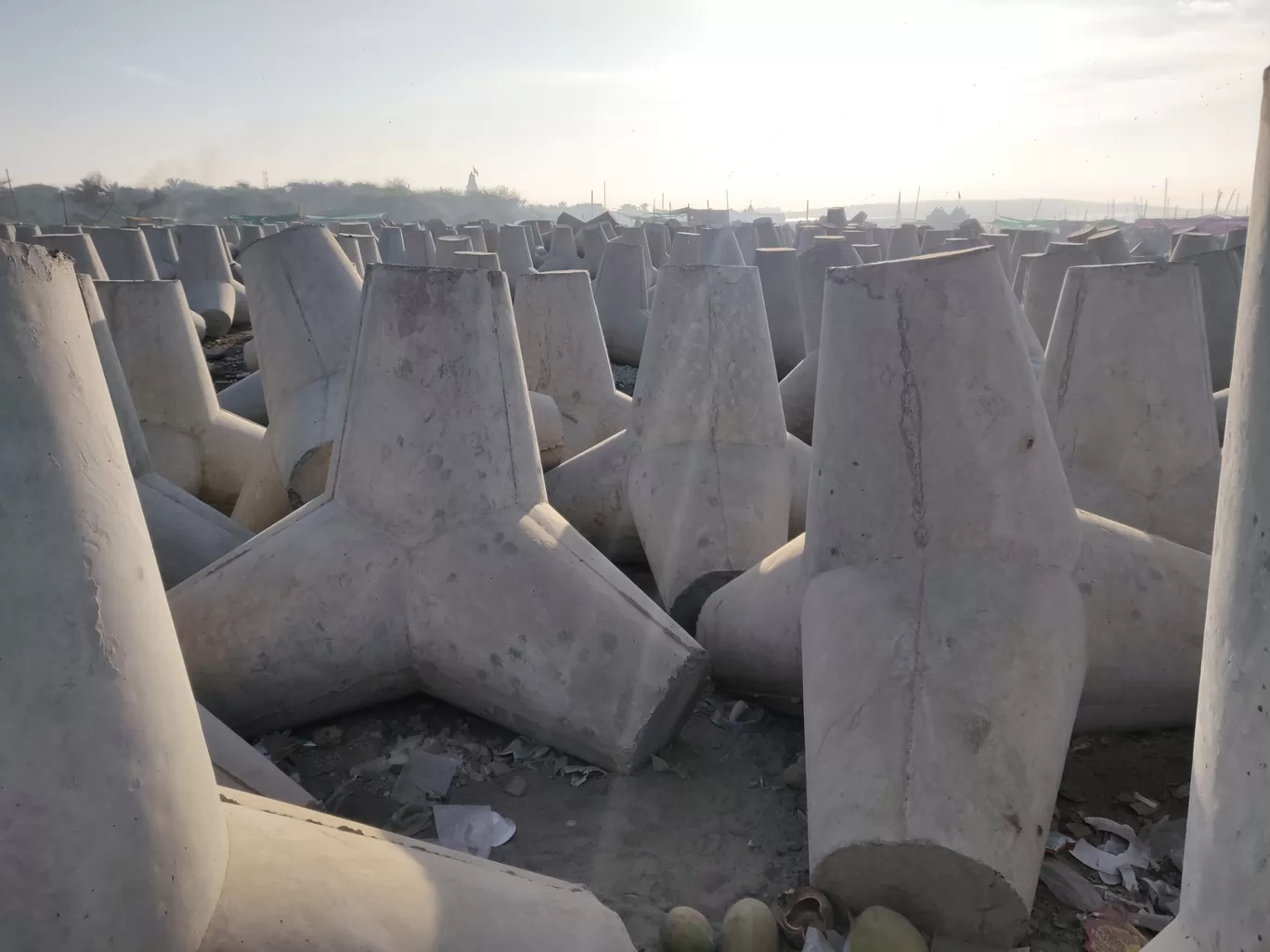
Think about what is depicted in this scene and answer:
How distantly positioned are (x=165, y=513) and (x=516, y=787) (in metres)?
1.95

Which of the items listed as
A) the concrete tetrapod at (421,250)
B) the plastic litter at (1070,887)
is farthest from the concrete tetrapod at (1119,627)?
the concrete tetrapod at (421,250)

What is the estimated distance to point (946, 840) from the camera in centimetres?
209

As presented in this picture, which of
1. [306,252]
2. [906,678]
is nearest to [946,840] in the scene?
[906,678]

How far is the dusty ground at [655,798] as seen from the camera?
7.98ft

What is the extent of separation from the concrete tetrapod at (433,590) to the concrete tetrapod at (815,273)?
439cm

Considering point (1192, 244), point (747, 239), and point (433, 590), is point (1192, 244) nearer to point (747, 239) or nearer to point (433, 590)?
point (747, 239)

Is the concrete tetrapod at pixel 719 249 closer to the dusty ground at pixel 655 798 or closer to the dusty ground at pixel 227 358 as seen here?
the dusty ground at pixel 227 358

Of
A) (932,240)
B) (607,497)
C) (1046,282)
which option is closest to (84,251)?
(607,497)

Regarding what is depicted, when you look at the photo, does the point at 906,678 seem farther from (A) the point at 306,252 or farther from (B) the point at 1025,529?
(A) the point at 306,252

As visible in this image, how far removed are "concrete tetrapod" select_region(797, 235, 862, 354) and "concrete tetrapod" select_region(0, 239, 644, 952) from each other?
19.6 ft

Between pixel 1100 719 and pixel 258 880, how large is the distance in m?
2.43

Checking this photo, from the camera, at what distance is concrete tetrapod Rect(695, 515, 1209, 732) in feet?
8.82

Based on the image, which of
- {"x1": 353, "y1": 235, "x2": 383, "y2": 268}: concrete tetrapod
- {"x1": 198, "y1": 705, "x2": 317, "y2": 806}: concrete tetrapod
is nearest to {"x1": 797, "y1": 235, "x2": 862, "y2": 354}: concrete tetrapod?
{"x1": 198, "y1": 705, "x2": 317, "y2": 806}: concrete tetrapod

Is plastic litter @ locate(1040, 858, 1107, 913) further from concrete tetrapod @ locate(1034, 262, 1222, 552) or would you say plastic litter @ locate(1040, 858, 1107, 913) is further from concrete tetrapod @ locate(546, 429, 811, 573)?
concrete tetrapod @ locate(546, 429, 811, 573)
